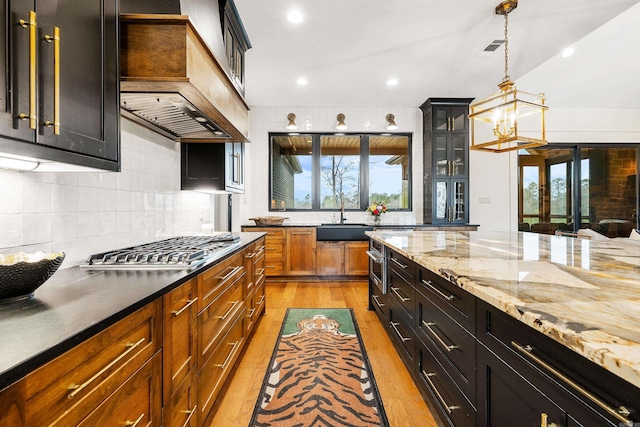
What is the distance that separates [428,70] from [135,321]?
4.14 meters

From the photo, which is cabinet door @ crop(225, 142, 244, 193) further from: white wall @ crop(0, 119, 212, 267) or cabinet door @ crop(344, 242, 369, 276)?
cabinet door @ crop(344, 242, 369, 276)

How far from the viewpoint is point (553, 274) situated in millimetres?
1236

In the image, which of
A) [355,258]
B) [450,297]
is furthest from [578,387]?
[355,258]

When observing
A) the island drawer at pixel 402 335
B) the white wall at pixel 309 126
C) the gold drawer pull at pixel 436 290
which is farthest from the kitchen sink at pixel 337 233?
the gold drawer pull at pixel 436 290

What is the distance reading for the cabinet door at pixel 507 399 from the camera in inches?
31.7

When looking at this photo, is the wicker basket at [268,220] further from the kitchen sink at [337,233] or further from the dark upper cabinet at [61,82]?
the dark upper cabinet at [61,82]

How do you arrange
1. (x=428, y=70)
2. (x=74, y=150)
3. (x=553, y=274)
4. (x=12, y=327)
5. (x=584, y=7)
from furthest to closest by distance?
(x=428, y=70) → (x=584, y=7) → (x=553, y=274) → (x=74, y=150) → (x=12, y=327)

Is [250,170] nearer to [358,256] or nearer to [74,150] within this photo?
[358,256]

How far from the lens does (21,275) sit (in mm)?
953

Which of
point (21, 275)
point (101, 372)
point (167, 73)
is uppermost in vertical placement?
point (167, 73)

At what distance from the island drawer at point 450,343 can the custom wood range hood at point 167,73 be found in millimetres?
1676

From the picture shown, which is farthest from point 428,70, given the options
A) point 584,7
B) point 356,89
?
point 584,7

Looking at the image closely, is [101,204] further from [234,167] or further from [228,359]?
[234,167]

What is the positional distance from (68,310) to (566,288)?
5.10 ft
